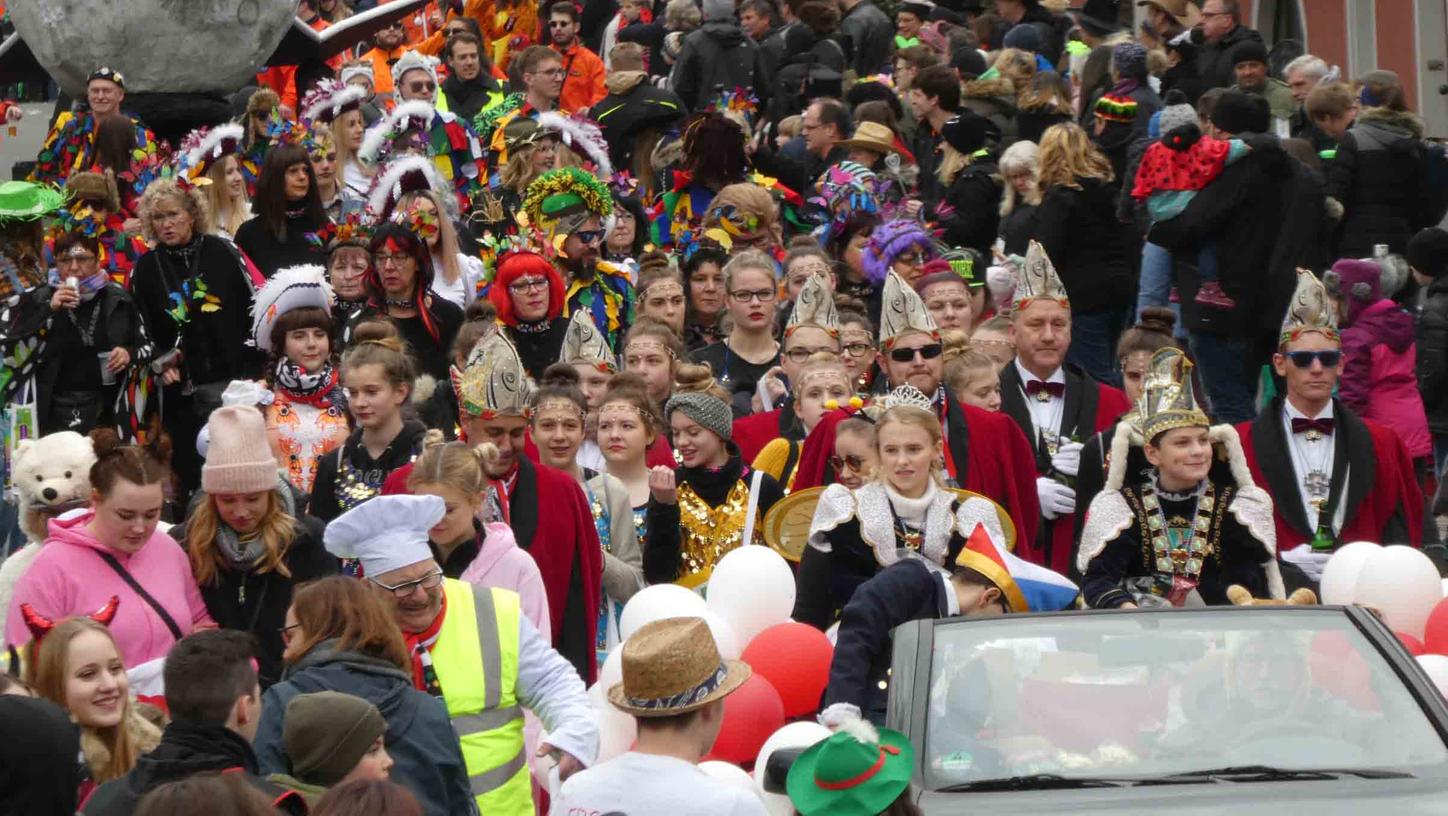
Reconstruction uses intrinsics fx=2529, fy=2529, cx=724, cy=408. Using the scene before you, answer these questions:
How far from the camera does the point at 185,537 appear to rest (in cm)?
Result: 798

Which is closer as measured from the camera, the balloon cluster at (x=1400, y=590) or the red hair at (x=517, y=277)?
the balloon cluster at (x=1400, y=590)

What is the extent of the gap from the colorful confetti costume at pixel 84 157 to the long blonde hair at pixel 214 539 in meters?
7.82

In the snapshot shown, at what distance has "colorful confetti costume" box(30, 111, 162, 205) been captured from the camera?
1548 centimetres

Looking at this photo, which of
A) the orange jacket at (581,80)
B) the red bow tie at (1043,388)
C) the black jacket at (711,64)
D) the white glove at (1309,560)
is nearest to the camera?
the white glove at (1309,560)

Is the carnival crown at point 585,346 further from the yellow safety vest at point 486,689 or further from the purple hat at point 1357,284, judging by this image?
the yellow safety vest at point 486,689

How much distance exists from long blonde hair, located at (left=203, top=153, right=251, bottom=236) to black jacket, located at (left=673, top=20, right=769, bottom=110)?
459 centimetres

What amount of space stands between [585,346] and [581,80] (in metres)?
8.39

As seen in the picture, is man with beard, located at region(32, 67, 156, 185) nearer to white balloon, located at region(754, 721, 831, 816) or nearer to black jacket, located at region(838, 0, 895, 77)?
black jacket, located at region(838, 0, 895, 77)

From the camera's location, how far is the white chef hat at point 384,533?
6746 mm

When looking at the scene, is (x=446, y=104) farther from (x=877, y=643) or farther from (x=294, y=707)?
(x=294, y=707)

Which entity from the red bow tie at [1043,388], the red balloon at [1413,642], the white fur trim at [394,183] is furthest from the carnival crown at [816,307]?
the red balloon at [1413,642]

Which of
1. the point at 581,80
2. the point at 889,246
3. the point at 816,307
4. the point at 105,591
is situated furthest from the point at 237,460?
the point at 581,80

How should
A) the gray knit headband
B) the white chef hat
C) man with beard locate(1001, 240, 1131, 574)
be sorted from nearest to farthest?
the white chef hat, the gray knit headband, man with beard locate(1001, 240, 1131, 574)

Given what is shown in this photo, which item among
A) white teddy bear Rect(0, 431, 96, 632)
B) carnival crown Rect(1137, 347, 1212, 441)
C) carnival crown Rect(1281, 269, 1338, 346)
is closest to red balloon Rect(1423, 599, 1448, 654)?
carnival crown Rect(1137, 347, 1212, 441)
